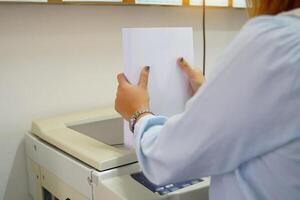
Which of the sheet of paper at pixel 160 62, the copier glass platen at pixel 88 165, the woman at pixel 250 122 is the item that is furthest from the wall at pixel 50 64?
the woman at pixel 250 122

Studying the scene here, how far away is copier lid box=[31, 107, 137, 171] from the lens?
71cm

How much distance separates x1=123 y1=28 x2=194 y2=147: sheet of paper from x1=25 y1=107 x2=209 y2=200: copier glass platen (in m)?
0.08

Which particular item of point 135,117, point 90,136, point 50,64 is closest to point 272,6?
point 135,117

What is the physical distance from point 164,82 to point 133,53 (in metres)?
0.10

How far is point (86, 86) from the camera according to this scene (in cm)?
114

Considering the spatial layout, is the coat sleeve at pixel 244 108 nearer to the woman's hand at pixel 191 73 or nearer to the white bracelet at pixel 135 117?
the white bracelet at pixel 135 117

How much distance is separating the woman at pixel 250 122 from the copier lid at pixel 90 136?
0.19 metres

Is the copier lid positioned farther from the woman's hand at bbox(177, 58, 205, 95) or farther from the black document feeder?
the woman's hand at bbox(177, 58, 205, 95)

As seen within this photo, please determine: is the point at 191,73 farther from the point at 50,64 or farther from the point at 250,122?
the point at 50,64

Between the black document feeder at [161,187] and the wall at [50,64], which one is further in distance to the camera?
the wall at [50,64]

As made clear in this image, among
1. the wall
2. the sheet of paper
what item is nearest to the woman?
the sheet of paper

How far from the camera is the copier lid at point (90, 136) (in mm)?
707

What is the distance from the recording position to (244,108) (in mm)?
450

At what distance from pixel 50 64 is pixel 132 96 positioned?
1.48 feet
